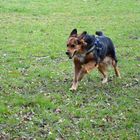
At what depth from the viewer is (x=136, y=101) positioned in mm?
9547

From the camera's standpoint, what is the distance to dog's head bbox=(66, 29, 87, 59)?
9.52 metres

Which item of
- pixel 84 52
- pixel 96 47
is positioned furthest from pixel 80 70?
pixel 96 47

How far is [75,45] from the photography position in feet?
31.4

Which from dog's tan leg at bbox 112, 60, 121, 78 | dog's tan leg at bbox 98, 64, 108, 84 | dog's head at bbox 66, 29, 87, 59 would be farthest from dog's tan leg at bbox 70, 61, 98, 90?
dog's tan leg at bbox 112, 60, 121, 78

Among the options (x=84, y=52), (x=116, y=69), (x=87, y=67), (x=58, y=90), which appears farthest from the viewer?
(x=116, y=69)

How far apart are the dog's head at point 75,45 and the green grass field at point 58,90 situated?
96 cm

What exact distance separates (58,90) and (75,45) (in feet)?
3.99

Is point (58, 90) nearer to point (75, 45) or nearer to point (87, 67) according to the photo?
point (87, 67)

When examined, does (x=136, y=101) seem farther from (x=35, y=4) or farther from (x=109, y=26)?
(x=35, y=4)

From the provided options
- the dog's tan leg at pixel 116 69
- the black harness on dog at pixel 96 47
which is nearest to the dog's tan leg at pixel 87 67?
the black harness on dog at pixel 96 47

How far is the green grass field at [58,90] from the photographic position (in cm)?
782

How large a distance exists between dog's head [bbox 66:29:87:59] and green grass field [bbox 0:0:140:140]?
960 mm

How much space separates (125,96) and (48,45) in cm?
645

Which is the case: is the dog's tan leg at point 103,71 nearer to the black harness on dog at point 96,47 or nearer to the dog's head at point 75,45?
the black harness on dog at point 96,47
